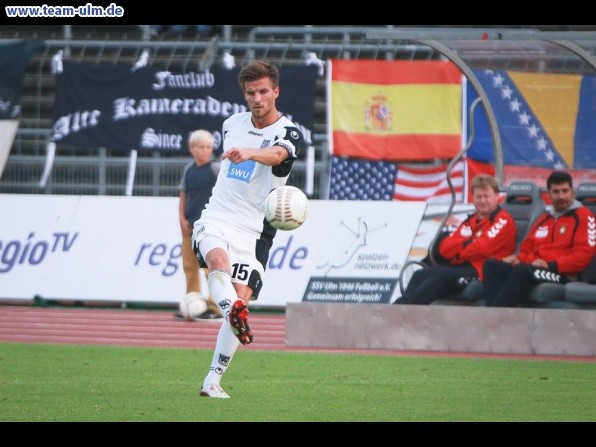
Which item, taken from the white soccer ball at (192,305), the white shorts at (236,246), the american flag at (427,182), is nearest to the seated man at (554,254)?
the white soccer ball at (192,305)

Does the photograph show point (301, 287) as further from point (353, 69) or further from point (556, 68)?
point (556, 68)

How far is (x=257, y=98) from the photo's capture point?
922 cm

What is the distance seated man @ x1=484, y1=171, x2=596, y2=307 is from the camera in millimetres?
→ 13047

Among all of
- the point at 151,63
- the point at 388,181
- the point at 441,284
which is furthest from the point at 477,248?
the point at 151,63

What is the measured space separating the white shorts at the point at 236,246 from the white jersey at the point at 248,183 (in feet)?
0.18

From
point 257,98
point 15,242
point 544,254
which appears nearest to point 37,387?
point 257,98

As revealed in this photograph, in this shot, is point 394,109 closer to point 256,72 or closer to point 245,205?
point 245,205

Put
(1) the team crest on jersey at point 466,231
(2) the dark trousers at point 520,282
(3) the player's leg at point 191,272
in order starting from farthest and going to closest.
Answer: (3) the player's leg at point 191,272
(1) the team crest on jersey at point 466,231
(2) the dark trousers at point 520,282

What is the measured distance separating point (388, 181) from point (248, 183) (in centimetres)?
872

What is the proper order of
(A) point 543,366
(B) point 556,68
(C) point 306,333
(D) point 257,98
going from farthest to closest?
1. (B) point 556,68
2. (C) point 306,333
3. (A) point 543,366
4. (D) point 257,98

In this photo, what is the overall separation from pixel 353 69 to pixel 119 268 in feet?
13.3

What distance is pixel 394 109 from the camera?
58.7 feet

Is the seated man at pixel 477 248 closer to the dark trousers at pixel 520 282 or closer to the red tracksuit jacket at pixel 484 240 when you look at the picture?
the red tracksuit jacket at pixel 484 240

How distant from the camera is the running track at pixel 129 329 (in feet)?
43.6
